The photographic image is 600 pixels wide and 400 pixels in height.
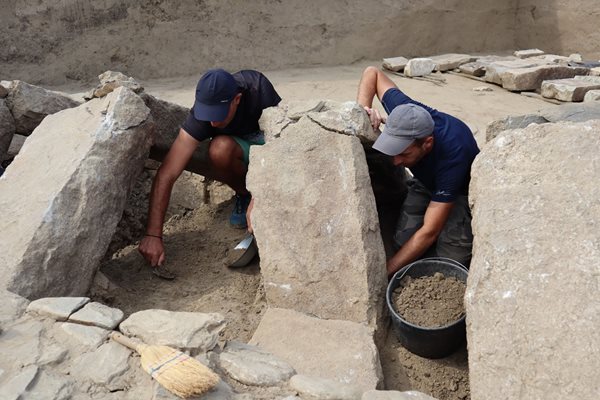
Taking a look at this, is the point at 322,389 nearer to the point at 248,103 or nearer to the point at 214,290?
the point at 214,290

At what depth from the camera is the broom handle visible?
100 inches

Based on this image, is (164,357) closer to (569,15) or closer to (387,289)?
(387,289)

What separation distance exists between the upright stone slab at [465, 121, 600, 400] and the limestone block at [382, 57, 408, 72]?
531 cm

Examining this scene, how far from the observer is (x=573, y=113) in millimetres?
3896

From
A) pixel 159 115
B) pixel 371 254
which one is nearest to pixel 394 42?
pixel 159 115

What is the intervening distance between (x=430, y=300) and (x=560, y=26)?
297 inches

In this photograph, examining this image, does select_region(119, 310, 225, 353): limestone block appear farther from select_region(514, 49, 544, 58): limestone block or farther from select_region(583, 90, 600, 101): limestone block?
select_region(514, 49, 544, 58): limestone block

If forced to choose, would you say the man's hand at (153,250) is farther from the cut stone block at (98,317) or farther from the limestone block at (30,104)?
the limestone block at (30,104)

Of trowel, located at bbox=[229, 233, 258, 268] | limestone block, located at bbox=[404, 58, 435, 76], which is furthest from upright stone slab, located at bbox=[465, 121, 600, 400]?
limestone block, located at bbox=[404, 58, 435, 76]

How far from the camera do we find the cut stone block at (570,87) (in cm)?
685

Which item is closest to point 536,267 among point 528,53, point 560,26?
point 528,53

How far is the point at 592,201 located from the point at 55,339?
7.37 feet

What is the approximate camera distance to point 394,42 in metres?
8.87

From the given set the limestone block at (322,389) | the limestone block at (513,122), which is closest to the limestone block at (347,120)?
the limestone block at (513,122)
